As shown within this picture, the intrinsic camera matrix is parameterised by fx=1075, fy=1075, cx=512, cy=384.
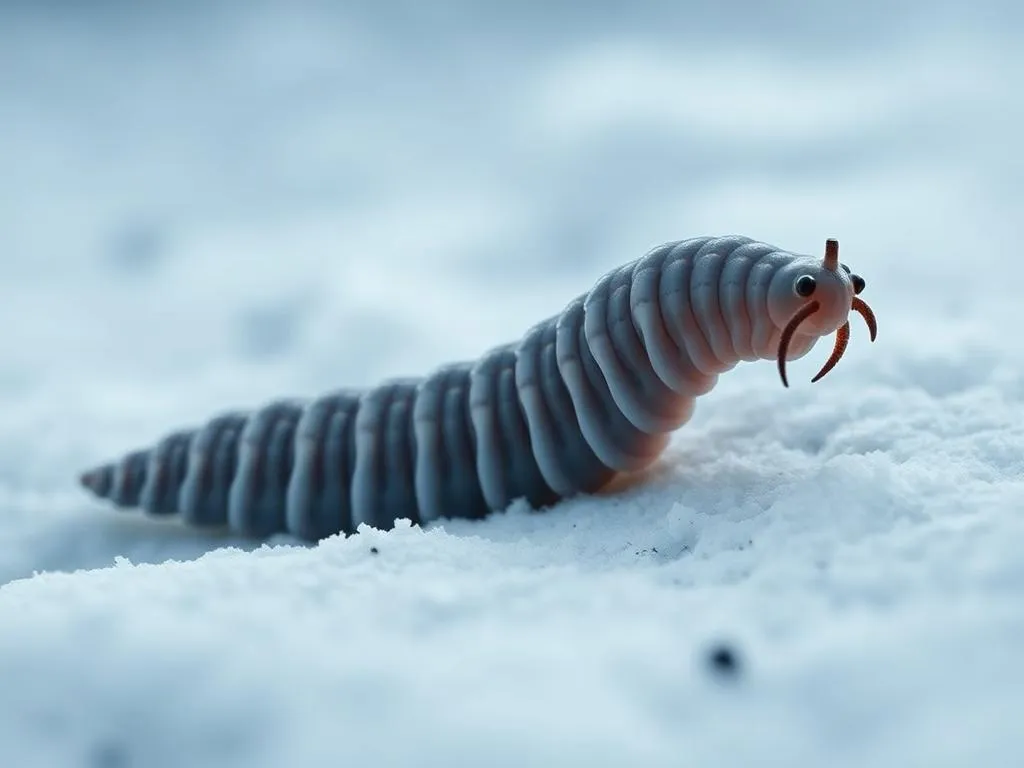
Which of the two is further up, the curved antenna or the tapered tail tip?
the curved antenna

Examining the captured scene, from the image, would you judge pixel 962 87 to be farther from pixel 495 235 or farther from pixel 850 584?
pixel 850 584

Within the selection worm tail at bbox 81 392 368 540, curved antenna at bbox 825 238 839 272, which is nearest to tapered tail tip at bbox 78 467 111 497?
Result: worm tail at bbox 81 392 368 540

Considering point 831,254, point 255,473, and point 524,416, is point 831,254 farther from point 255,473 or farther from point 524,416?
point 255,473

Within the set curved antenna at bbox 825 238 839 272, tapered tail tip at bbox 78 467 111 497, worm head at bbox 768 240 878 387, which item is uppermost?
curved antenna at bbox 825 238 839 272

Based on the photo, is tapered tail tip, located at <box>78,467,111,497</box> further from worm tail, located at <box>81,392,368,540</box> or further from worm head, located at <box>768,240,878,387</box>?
worm head, located at <box>768,240,878,387</box>

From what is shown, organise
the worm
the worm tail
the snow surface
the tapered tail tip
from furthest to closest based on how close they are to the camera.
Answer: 1. the tapered tail tip
2. the worm tail
3. the worm
4. the snow surface

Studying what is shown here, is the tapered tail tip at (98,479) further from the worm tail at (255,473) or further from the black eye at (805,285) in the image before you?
the black eye at (805,285)

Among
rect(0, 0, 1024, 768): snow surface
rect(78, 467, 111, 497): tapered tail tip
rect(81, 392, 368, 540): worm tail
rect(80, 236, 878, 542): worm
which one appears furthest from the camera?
rect(78, 467, 111, 497): tapered tail tip

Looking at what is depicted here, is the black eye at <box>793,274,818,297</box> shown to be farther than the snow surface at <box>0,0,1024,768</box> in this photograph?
Yes
